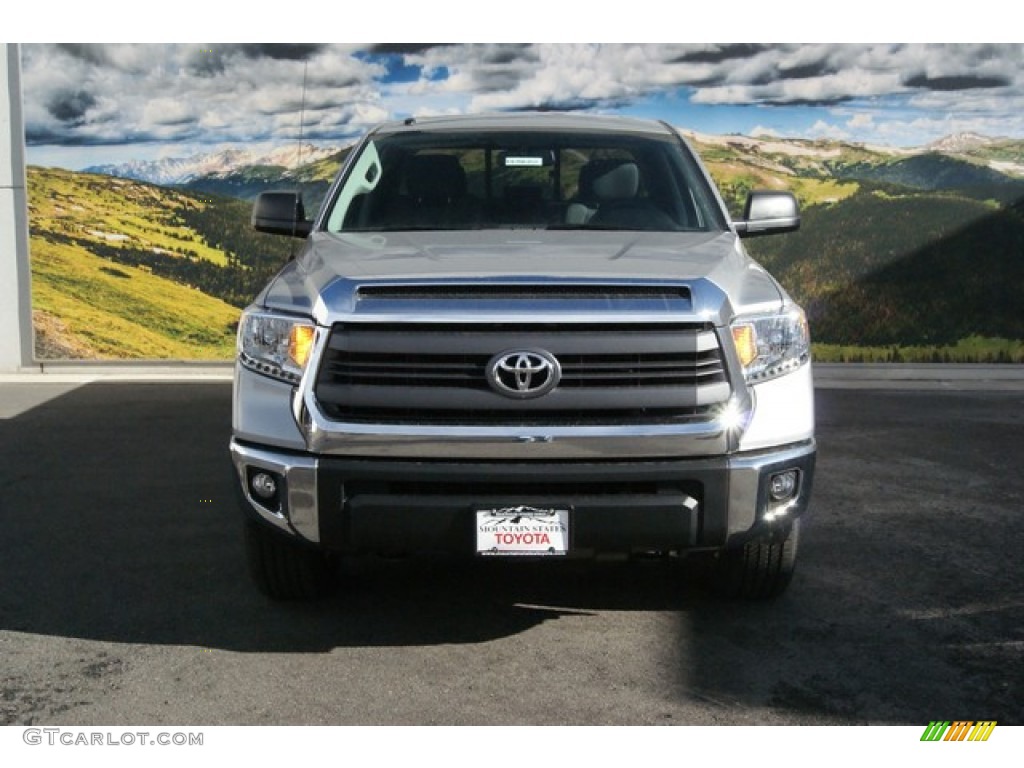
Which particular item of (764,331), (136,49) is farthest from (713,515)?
(136,49)

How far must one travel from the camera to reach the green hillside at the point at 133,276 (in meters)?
12.3

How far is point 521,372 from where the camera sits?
4469 millimetres

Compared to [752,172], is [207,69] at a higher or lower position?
higher

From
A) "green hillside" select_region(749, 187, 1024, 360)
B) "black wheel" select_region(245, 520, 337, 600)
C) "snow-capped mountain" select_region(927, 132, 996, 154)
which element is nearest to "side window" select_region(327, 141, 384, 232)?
"black wheel" select_region(245, 520, 337, 600)

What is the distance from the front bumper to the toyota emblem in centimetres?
24

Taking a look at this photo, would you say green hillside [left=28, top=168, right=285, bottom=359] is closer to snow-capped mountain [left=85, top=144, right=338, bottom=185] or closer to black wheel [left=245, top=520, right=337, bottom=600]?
snow-capped mountain [left=85, top=144, right=338, bottom=185]

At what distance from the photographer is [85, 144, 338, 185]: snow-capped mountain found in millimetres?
12281

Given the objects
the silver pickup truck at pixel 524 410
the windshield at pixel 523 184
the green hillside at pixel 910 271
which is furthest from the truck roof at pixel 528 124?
the green hillside at pixel 910 271

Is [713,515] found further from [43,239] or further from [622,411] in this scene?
[43,239]

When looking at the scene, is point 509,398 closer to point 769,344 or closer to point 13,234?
point 769,344

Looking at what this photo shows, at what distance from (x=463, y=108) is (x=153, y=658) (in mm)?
8289

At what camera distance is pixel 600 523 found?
4.45 meters

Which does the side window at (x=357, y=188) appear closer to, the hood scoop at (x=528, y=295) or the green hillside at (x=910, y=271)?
the hood scoop at (x=528, y=295)

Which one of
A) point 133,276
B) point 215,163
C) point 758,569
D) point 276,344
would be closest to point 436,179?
point 276,344
